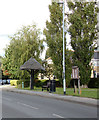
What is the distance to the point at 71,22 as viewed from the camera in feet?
125

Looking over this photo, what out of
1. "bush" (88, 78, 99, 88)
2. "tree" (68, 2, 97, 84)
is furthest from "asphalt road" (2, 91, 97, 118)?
"bush" (88, 78, 99, 88)

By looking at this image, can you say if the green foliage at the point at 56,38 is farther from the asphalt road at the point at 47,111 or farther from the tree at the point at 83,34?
the asphalt road at the point at 47,111

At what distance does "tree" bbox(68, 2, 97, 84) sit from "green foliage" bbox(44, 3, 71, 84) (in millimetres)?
2060

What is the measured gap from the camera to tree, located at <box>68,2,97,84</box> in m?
37.2

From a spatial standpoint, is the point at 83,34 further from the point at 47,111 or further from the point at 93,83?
the point at 47,111

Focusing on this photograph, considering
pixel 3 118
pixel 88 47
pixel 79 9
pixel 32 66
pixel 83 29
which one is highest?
pixel 79 9

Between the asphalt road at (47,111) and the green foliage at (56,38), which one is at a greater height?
the green foliage at (56,38)

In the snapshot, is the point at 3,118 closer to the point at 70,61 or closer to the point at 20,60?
the point at 70,61

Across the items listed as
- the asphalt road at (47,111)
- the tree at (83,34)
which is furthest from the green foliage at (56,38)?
the asphalt road at (47,111)

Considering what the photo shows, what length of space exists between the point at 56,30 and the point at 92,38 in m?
6.06

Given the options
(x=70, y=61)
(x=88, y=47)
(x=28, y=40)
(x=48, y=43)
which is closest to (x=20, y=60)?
(x=28, y=40)

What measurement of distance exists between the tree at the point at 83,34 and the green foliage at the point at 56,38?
206cm

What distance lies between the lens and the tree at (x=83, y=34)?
3716 cm

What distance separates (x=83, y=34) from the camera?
3734 centimetres
